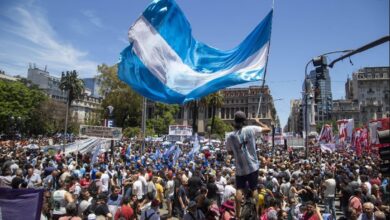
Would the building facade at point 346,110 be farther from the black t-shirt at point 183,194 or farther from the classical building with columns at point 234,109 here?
the black t-shirt at point 183,194

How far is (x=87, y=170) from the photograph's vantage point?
42.9ft

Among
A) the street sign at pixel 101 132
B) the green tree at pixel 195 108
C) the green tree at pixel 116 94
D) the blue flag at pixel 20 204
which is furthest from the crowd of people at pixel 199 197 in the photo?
the green tree at pixel 116 94

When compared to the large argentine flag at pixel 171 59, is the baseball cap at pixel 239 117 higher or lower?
lower

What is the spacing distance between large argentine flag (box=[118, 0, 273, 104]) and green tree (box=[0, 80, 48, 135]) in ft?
188

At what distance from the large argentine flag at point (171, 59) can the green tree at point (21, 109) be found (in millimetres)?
57447

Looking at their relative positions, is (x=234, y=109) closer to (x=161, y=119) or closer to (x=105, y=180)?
Answer: (x=161, y=119)

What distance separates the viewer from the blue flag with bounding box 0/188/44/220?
20.7 feet

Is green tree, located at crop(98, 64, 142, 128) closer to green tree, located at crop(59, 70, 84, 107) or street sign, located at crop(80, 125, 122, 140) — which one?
green tree, located at crop(59, 70, 84, 107)

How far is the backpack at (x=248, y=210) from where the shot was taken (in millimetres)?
4797

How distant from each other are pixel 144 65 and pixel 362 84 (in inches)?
5219

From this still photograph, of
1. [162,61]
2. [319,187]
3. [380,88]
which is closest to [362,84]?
[380,88]

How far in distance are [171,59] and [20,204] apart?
3995mm

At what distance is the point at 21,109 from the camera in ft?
216

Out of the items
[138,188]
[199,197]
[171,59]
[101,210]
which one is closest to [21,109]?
[138,188]
